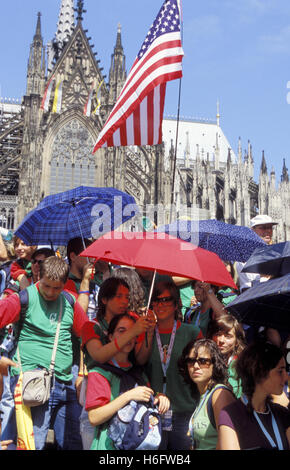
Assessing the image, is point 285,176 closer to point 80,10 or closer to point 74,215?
point 80,10

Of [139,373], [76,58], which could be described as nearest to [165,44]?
[139,373]

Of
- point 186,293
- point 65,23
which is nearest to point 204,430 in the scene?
point 186,293

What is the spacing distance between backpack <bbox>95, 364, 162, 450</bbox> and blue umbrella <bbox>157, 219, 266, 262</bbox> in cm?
250

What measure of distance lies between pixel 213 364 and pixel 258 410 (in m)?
0.53

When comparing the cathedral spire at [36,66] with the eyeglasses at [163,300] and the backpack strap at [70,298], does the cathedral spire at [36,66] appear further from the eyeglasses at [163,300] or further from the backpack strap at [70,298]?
the eyeglasses at [163,300]

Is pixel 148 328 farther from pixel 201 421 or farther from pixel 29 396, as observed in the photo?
pixel 29 396

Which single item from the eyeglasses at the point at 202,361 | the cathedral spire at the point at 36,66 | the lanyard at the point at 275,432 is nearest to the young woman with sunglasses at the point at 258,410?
the lanyard at the point at 275,432

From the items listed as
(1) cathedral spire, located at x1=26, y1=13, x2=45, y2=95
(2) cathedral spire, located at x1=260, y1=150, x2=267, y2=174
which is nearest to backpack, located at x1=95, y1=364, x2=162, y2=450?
(1) cathedral spire, located at x1=26, y1=13, x2=45, y2=95

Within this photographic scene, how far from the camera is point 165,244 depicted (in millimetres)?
3932

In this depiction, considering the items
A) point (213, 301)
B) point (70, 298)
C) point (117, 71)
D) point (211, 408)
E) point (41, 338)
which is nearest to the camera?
point (211, 408)

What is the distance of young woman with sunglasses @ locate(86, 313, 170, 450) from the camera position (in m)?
3.28

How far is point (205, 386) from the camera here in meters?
3.46

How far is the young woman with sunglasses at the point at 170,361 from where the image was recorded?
3713 mm
